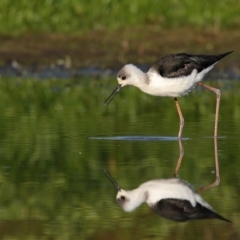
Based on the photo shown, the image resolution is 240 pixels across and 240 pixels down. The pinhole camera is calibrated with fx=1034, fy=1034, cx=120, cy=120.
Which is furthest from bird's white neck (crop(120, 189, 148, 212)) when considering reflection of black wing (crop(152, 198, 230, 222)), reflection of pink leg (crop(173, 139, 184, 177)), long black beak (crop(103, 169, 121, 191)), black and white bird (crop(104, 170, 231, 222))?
reflection of pink leg (crop(173, 139, 184, 177))

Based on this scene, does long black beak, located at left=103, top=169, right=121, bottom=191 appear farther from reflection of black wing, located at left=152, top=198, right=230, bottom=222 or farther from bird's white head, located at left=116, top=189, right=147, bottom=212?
reflection of black wing, located at left=152, top=198, right=230, bottom=222

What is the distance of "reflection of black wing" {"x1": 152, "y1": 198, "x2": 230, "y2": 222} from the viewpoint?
6.94 metres

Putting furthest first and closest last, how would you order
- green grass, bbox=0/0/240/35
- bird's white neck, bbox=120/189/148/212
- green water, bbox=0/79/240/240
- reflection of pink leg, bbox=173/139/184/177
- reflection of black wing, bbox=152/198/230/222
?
1. green grass, bbox=0/0/240/35
2. reflection of pink leg, bbox=173/139/184/177
3. bird's white neck, bbox=120/189/148/212
4. reflection of black wing, bbox=152/198/230/222
5. green water, bbox=0/79/240/240

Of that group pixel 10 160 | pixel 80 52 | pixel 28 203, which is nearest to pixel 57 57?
pixel 80 52

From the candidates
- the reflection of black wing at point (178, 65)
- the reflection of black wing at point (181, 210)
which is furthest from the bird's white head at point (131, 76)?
the reflection of black wing at point (181, 210)

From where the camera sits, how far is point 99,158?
9219 mm

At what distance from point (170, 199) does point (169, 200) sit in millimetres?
29

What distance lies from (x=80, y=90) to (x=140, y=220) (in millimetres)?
8194

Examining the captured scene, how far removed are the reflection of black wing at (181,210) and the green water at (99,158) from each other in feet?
0.27

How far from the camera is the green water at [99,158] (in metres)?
6.73

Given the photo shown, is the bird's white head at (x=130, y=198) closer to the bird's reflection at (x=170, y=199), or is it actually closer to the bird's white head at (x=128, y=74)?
the bird's reflection at (x=170, y=199)

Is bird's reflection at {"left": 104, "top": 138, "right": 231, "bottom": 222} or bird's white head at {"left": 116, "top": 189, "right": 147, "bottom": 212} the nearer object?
bird's reflection at {"left": 104, "top": 138, "right": 231, "bottom": 222}

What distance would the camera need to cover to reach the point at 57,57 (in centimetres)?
1716

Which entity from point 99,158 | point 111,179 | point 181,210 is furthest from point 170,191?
point 99,158
